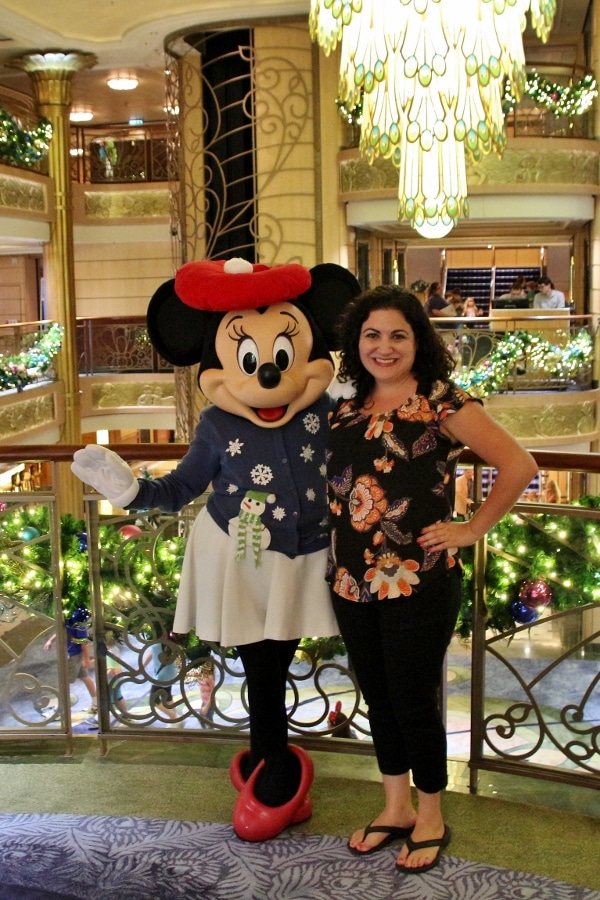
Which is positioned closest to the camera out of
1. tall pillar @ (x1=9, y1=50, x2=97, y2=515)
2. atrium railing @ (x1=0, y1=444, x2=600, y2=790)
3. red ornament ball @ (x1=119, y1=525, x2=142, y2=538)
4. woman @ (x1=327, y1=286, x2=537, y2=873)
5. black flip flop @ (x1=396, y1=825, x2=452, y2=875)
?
woman @ (x1=327, y1=286, x2=537, y2=873)

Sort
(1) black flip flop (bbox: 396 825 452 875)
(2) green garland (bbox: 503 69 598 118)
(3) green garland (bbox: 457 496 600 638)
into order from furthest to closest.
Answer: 1. (2) green garland (bbox: 503 69 598 118)
2. (3) green garland (bbox: 457 496 600 638)
3. (1) black flip flop (bbox: 396 825 452 875)

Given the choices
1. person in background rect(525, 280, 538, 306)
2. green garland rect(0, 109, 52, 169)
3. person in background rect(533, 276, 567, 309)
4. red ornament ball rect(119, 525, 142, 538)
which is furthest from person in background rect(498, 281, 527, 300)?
red ornament ball rect(119, 525, 142, 538)

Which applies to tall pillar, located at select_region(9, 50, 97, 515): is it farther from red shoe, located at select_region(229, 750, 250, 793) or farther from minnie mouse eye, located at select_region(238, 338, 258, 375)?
minnie mouse eye, located at select_region(238, 338, 258, 375)

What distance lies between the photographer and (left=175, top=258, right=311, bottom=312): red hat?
237 centimetres

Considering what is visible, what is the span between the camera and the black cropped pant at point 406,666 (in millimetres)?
2188

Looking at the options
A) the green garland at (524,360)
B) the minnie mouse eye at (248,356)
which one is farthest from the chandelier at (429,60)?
the green garland at (524,360)

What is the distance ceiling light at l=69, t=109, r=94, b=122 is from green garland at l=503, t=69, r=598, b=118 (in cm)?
822

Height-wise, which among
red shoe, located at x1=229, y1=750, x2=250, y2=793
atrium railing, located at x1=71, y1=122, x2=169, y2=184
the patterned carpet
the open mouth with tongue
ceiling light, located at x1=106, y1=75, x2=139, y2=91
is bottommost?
the patterned carpet

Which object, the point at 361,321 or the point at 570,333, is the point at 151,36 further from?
the point at 361,321

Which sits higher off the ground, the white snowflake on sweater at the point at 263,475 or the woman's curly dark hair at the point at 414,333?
the woman's curly dark hair at the point at 414,333

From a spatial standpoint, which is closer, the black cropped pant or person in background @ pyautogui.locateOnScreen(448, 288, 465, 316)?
the black cropped pant

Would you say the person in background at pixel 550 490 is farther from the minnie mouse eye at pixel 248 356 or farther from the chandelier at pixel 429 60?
the minnie mouse eye at pixel 248 356

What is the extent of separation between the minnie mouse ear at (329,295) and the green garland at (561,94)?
828 centimetres

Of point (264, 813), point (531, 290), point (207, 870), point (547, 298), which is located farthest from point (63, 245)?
point (207, 870)
